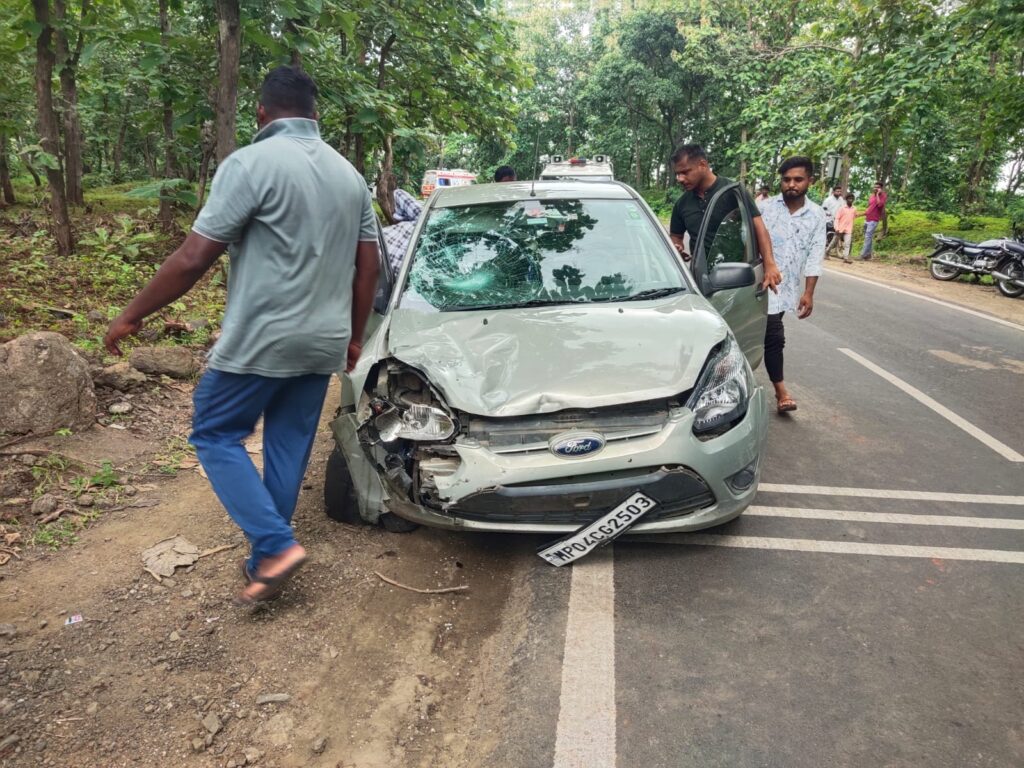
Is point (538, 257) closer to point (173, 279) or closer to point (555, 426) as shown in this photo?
point (555, 426)

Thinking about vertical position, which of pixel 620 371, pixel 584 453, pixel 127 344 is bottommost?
pixel 127 344

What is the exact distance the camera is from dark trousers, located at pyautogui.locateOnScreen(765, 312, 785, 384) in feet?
16.9

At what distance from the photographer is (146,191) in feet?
23.3

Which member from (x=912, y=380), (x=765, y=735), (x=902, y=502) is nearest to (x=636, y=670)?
(x=765, y=735)

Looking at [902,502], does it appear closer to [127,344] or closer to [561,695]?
[561,695]

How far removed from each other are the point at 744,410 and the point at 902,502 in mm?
1443

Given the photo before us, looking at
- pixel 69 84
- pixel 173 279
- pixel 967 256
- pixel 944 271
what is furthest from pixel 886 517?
pixel 944 271

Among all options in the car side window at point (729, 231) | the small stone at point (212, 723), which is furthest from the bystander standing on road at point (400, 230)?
the small stone at point (212, 723)

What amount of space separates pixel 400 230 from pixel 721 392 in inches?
102

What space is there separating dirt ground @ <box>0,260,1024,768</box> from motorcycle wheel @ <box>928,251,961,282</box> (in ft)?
46.9

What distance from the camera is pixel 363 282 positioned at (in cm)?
286

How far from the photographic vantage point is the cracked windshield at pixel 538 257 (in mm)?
3635

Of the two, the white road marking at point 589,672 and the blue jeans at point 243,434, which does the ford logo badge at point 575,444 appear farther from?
the blue jeans at point 243,434

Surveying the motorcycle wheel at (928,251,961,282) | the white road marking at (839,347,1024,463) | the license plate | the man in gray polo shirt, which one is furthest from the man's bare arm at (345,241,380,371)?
the motorcycle wheel at (928,251,961,282)
